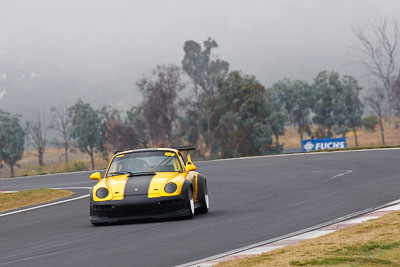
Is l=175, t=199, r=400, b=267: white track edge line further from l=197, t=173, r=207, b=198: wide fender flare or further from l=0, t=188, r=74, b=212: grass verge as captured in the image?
l=0, t=188, r=74, b=212: grass verge

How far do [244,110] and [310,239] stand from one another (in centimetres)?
7066

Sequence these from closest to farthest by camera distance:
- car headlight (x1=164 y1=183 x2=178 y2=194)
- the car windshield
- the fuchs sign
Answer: car headlight (x1=164 y1=183 x2=178 y2=194), the car windshield, the fuchs sign


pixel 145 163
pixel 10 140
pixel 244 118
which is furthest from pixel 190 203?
pixel 10 140

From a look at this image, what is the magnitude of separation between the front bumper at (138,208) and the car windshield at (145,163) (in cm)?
115

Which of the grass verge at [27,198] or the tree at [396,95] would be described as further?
the tree at [396,95]

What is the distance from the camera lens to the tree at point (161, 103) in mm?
89562

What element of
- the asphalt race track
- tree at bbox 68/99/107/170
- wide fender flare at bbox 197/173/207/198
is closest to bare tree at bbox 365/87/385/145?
tree at bbox 68/99/107/170

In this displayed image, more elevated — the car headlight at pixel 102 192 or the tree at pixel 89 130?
the tree at pixel 89 130

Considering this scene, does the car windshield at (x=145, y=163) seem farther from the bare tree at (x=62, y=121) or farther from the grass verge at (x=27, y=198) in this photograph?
the bare tree at (x=62, y=121)

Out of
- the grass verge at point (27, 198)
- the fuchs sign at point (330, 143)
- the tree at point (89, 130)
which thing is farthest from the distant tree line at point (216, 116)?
the grass verge at point (27, 198)

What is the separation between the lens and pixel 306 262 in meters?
7.20

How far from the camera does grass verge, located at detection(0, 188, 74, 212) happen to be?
66.2 ft

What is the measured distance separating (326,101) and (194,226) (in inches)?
3575

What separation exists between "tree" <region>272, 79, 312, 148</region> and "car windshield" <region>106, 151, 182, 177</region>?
89.9 meters
